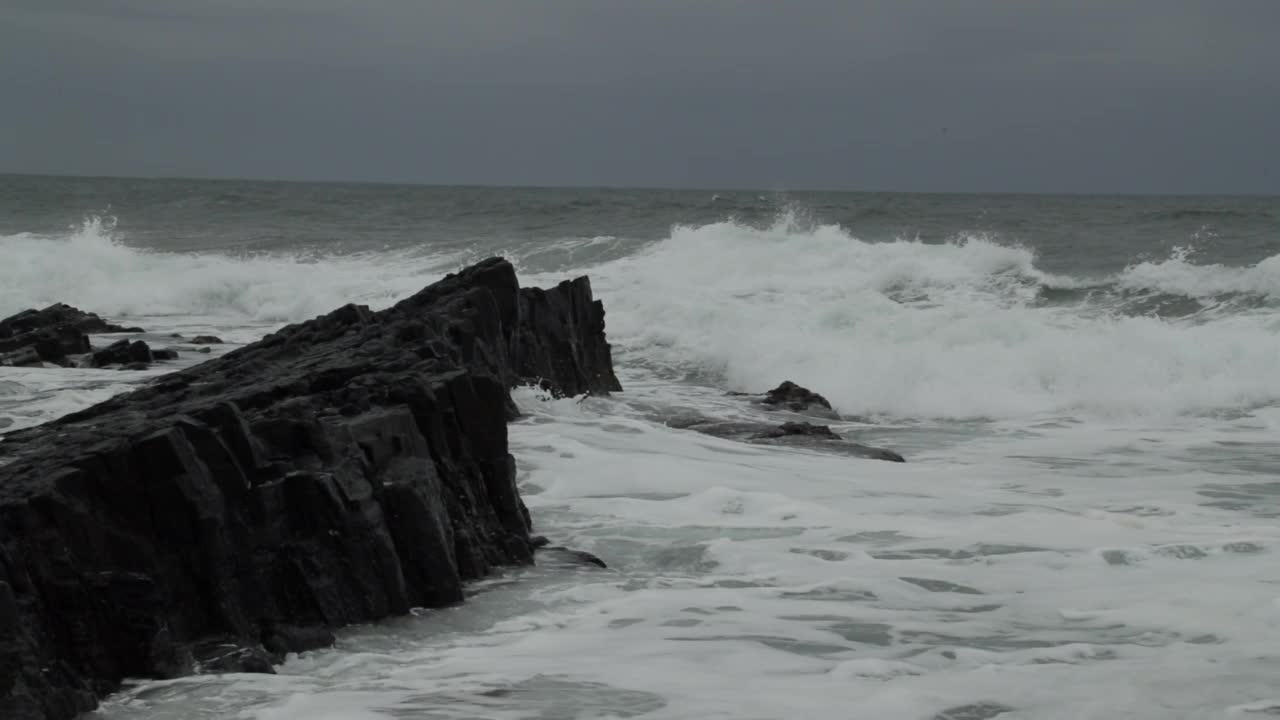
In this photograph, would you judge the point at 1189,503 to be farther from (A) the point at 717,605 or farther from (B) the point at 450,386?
(B) the point at 450,386

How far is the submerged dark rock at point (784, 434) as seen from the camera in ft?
42.1

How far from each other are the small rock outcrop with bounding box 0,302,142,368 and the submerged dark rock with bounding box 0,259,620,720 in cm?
797

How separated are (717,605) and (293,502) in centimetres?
232

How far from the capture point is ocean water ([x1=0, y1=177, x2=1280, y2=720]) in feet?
20.7

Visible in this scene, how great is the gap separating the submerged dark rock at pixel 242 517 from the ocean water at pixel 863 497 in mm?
271

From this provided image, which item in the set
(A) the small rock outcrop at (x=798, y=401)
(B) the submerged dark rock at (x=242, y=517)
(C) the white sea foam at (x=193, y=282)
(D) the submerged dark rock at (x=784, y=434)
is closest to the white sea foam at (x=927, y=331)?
(A) the small rock outcrop at (x=798, y=401)

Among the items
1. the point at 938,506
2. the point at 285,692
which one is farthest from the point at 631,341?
the point at 285,692

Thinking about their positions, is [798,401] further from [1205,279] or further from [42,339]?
[1205,279]

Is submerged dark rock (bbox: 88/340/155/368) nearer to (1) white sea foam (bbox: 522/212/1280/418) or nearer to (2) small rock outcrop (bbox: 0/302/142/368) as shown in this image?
(2) small rock outcrop (bbox: 0/302/142/368)

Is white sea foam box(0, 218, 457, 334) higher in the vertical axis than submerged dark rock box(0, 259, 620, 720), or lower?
lower

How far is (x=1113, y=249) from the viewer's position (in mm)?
31500

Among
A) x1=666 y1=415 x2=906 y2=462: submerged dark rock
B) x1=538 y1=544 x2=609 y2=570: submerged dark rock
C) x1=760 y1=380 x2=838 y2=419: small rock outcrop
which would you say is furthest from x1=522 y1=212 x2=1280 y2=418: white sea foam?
x1=538 y1=544 x2=609 y2=570: submerged dark rock

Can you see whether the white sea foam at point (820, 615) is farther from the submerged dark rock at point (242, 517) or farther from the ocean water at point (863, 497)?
the submerged dark rock at point (242, 517)

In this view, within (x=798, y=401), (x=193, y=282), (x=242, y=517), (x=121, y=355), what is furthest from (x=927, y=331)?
(x=193, y=282)
